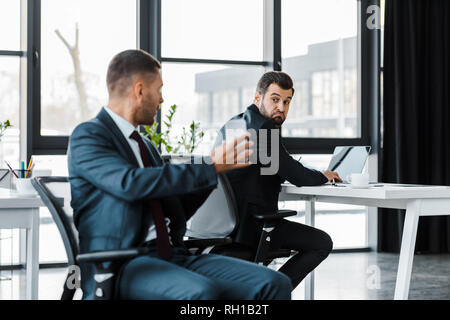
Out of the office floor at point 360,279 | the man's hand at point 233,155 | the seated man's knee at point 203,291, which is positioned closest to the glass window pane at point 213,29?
the office floor at point 360,279

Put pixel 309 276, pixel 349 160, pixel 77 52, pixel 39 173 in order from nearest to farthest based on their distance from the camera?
pixel 39 173 → pixel 349 160 → pixel 309 276 → pixel 77 52

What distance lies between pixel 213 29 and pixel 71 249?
3713 millimetres

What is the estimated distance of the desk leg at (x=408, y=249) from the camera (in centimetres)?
269

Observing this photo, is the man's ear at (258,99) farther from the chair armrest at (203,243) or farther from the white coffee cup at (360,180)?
the chair armrest at (203,243)

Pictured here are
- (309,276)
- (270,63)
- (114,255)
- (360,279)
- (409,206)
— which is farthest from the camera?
(270,63)

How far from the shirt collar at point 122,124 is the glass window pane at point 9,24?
3128mm

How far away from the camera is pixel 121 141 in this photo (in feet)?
6.10

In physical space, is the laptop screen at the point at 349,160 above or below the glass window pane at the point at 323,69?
below

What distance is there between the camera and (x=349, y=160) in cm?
338

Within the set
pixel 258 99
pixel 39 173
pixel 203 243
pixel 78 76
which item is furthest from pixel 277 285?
pixel 78 76

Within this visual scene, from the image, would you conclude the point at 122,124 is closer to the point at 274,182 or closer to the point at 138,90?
the point at 138,90

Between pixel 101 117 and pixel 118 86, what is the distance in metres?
0.11

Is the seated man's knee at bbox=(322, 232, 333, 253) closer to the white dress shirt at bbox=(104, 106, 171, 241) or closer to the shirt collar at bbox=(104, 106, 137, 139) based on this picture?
the white dress shirt at bbox=(104, 106, 171, 241)

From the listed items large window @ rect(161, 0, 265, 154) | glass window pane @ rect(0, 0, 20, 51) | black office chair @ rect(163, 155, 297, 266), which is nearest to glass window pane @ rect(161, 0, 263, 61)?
large window @ rect(161, 0, 265, 154)
